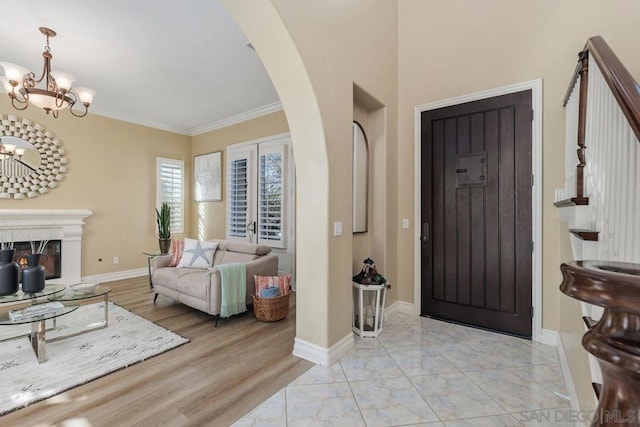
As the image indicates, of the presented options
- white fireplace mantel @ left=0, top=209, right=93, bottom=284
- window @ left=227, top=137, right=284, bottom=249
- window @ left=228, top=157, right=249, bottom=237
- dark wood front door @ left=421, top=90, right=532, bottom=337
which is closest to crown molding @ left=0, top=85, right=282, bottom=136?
window @ left=227, top=137, right=284, bottom=249

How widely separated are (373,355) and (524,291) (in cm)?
154

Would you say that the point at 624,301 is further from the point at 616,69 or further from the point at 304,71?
the point at 304,71

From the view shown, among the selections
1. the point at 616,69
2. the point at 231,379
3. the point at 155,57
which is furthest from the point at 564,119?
the point at 155,57

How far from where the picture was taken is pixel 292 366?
2.25 meters

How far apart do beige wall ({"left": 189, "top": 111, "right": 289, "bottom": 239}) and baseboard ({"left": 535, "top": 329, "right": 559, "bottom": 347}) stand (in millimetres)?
4028

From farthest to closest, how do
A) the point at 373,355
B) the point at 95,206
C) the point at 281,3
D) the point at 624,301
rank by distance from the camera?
the point at 95,206 → the point at 373,355 → the point at 281,3 → the point at 624,301

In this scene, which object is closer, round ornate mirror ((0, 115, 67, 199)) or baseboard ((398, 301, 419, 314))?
baseboard ((398, 301, 419, 314))

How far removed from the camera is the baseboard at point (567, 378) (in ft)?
5.64

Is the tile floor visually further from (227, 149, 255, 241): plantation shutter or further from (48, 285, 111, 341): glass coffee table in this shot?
(227, 149, 255, 241): plantation shutter

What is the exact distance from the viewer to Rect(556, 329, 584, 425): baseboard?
172 centimetres

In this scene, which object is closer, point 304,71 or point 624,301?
point 624,301

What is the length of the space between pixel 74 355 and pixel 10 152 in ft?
10.6

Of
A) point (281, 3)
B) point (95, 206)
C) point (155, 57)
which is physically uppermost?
point (155, 57)

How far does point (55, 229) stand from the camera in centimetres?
433
